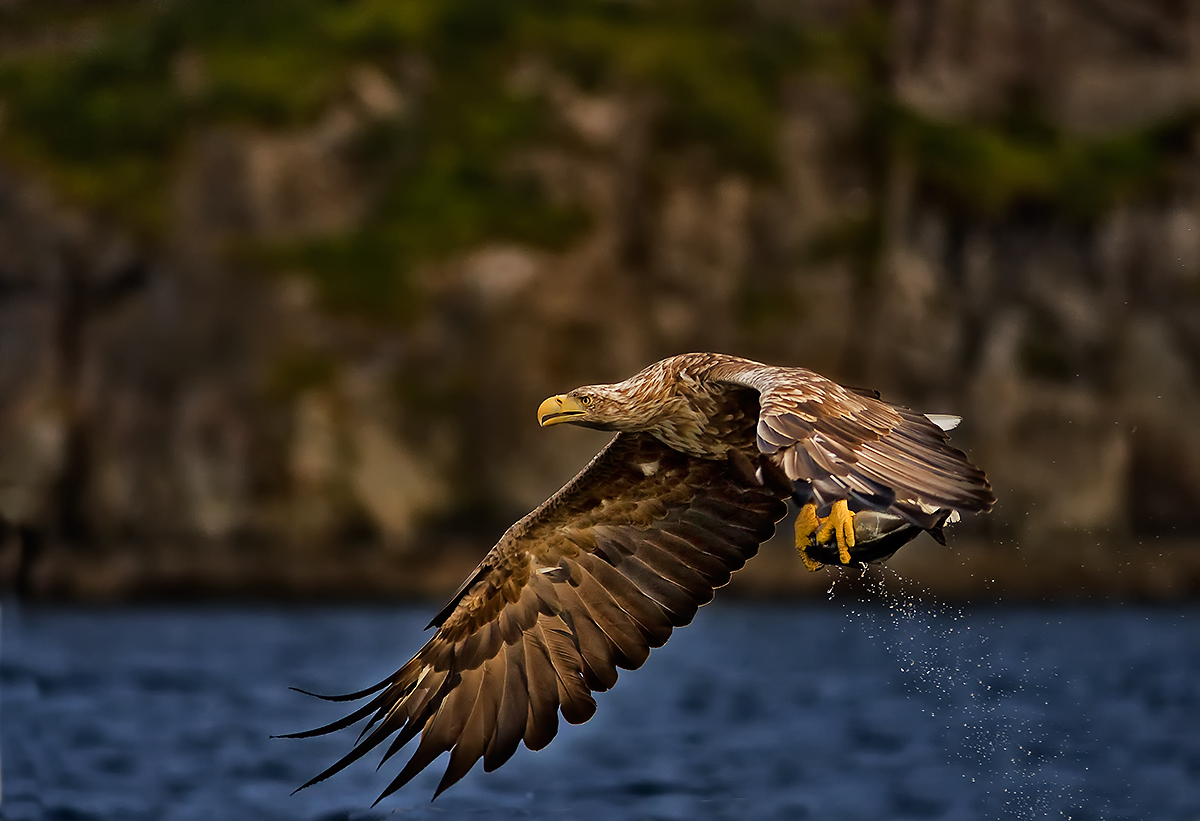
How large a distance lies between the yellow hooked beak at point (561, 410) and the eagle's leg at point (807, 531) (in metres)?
1.22

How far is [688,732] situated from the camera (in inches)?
637

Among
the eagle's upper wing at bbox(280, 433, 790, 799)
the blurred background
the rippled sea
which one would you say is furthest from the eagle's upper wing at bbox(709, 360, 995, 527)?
the blurred background

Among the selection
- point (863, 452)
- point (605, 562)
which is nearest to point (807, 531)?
point (605, 562)

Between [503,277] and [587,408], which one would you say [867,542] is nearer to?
[587,408]

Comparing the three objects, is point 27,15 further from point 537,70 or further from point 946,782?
point 946,782

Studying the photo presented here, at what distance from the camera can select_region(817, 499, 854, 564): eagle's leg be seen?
24.8 ft

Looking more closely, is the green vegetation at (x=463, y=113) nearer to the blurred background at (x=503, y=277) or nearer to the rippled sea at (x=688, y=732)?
the blurred background at (x=503, y=277)

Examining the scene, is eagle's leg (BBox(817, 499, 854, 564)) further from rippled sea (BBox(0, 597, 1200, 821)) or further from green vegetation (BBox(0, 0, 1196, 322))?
green vegetation (BBox(0, 0, 1196, 322))

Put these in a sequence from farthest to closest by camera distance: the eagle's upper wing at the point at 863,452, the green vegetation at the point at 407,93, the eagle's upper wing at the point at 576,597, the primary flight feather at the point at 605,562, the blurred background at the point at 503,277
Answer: the green vegetation at the point at 407,93 < the blurred background at the point at 503,277 < the eagle's upper wing at the point at 576,597 < the primary flight feather at the point at 605,562 < the eagle's upper wing at the point at 863,452

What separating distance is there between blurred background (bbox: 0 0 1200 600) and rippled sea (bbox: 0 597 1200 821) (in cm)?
469

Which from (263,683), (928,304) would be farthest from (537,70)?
(263,683)

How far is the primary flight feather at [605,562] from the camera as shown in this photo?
839 cm

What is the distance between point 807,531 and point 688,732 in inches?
334

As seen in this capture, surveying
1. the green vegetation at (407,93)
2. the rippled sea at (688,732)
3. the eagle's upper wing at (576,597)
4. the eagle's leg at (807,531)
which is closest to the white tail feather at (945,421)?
the eagle's leg at (807,531)
